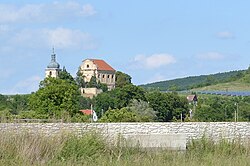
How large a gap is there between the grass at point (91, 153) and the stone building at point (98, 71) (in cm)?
11582

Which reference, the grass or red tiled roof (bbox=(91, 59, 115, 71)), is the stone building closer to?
red tiled roof (bbox=(91, 59, 115, 71))

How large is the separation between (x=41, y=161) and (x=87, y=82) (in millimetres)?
109418

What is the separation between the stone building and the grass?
115821 mm

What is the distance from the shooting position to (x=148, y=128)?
15000mm

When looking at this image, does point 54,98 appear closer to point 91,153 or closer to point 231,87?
point 91,153

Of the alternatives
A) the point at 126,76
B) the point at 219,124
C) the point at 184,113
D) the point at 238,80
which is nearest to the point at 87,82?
the point at 126,76

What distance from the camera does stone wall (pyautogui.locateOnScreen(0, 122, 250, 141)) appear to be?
450 inches

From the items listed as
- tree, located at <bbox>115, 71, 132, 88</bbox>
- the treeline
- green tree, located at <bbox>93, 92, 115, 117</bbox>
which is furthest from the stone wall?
tree, located at <bbox>115, 71, 132, 88</bbox>

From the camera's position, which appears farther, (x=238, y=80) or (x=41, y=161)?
(x=238, y=80)

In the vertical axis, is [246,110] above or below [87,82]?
below

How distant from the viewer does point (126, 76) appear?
12050 cm

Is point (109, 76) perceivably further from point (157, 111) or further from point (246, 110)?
point (246, 110)

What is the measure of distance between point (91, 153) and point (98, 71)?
127 meters

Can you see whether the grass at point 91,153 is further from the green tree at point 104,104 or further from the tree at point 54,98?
the green tree at point 104,104
